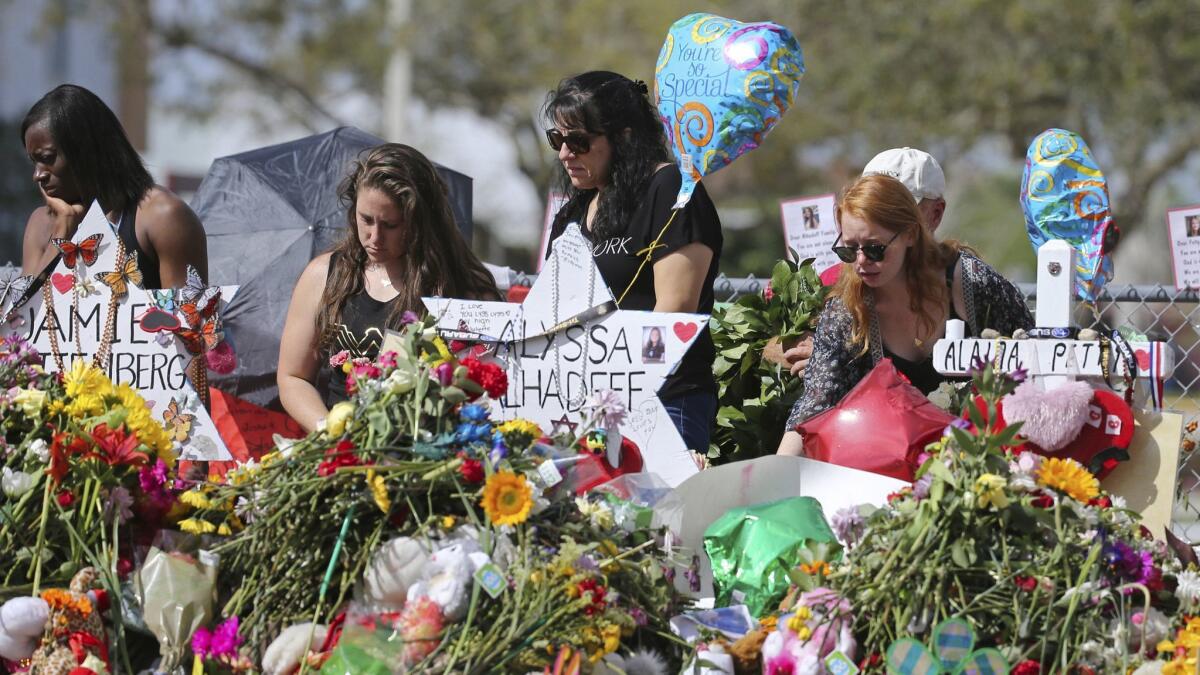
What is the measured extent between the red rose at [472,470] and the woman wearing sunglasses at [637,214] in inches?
40.9

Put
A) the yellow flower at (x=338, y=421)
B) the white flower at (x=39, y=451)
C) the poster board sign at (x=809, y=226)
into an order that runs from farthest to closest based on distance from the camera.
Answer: the poster board sign at (x=809, y=226)
the white flower at (x=39, y=451)
the yellow flower at (x=338, y=421)

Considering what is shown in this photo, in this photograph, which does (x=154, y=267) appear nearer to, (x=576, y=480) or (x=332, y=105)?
(x=576, y=480)

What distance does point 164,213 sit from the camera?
4012 millimetres

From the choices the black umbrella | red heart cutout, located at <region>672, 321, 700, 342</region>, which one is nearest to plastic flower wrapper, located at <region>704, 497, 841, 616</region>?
red heart cutout, located at <region>672, 321, 700, 342</region>

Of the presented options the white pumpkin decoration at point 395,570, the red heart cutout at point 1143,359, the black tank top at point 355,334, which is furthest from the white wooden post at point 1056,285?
the black tank top at point 355,334

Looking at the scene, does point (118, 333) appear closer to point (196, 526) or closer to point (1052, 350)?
point (196, 526)

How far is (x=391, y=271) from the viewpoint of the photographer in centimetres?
381

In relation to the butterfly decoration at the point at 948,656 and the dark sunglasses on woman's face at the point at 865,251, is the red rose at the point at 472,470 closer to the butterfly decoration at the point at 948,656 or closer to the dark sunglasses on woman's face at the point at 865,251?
the butterfly decoration at the point at 948,656

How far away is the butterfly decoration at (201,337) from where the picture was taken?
360 centimetres

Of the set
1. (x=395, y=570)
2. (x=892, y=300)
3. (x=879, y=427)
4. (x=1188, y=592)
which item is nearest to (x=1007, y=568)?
(x=1188, y=592)

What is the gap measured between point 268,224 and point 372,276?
59.8 inches

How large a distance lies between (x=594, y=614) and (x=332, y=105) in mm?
19857

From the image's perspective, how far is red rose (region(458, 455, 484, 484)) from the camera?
8.64 feet

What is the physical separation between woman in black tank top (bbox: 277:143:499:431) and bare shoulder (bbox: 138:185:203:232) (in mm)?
425
